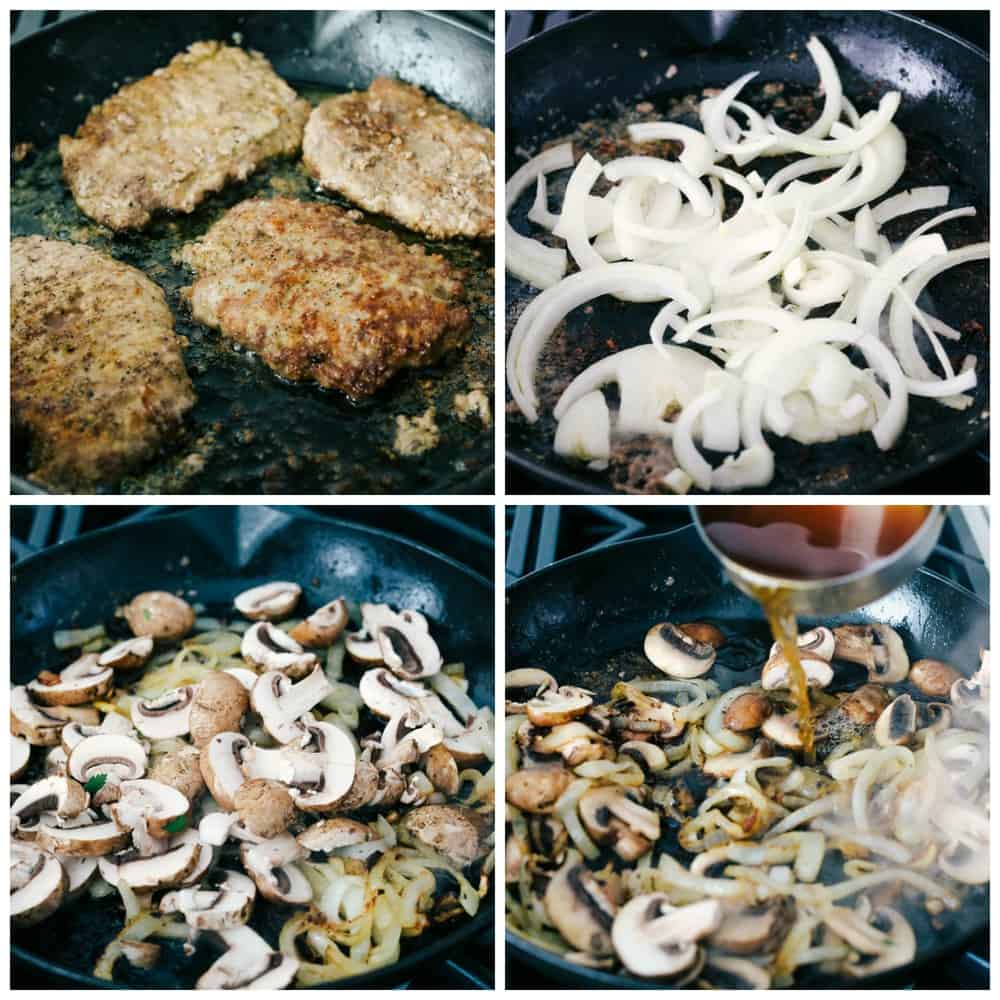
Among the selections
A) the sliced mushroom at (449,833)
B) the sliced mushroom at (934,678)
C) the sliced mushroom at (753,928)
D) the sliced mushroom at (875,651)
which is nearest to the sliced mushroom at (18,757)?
the sliced mushroom at (449,833)

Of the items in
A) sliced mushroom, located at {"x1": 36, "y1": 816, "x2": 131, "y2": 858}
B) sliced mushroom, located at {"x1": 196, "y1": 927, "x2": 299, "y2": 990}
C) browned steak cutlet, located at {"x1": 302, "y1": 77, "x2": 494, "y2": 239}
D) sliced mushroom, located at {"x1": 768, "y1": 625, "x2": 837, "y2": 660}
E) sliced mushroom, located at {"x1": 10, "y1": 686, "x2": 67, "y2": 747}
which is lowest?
sliced mushroom, located at {"x1": 196, "y1": 927, "x2": 299, "y2": 990}

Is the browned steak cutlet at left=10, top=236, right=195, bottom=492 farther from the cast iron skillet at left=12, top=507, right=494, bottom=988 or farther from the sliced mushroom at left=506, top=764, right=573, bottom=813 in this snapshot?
the sliced mushroom at left=506, top=764, right=573, bottom=813

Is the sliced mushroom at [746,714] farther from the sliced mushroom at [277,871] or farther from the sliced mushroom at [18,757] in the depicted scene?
the sliced mushroom at [18,757]

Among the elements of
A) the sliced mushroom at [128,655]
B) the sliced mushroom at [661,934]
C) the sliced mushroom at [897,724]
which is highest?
the sliced mushroom at [128,655]

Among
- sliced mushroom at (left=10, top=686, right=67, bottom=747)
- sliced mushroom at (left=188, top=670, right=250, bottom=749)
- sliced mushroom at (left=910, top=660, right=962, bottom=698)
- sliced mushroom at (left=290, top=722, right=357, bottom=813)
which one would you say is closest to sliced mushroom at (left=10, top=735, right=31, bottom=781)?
sliced mushroom at (left=10, top=686, right=67, bottom=747)

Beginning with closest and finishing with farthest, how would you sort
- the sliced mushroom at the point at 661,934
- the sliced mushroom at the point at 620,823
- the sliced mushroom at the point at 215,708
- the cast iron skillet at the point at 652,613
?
the sliced mushroom at the point at 661,934, the sliced mushroom at the point at 620,823, the sliced mushroom at the point at 215,708, the cast iron skillet at the point at 652,613

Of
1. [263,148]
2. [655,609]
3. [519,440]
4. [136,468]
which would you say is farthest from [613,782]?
[263,148]
